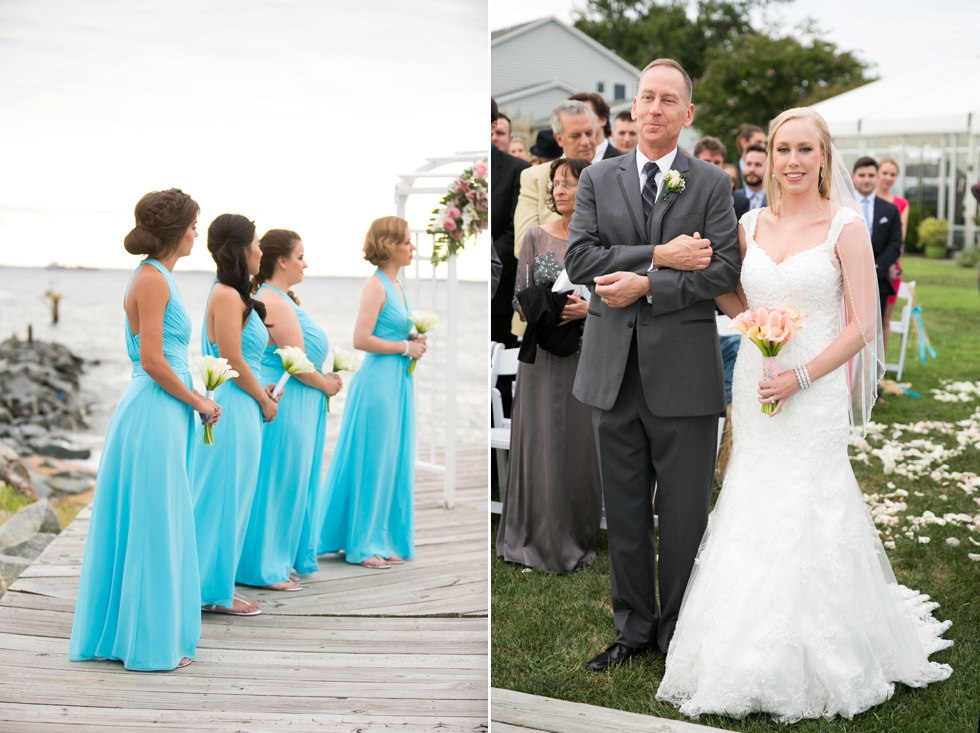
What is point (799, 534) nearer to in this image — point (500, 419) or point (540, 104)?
point (500, 419)

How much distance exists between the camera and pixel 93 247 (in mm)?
4516

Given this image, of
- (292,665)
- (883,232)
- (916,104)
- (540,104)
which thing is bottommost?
(292,665)

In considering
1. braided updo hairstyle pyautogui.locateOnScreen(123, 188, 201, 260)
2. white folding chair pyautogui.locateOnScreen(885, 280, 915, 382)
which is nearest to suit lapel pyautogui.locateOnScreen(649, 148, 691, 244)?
braided updo hairstyle pyautogui.locateOnScreen(123, 188, 201, 260)

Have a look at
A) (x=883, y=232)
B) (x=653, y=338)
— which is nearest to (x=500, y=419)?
(x=653, y=338)

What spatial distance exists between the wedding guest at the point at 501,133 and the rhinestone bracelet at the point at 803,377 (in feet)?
7.93

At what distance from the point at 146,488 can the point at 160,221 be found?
902mm

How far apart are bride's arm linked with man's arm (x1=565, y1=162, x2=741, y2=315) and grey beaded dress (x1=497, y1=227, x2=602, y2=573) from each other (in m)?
1.05

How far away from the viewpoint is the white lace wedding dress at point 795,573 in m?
2.58

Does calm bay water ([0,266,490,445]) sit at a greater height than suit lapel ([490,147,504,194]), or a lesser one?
lesser

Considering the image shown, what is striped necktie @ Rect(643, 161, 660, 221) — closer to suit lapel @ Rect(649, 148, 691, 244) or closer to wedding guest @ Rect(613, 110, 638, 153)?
suit lapel @ Rect(649, 148, 691, 244)

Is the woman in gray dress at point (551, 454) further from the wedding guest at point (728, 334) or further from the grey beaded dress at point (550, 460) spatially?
the wedding guest at point (728, 334)

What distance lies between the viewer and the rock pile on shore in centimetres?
1180

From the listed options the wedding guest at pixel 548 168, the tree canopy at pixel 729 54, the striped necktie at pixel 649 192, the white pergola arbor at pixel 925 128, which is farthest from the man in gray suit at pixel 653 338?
the tree canopy at pixel 729 54

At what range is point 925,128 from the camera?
10.6 meters
